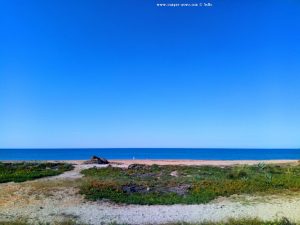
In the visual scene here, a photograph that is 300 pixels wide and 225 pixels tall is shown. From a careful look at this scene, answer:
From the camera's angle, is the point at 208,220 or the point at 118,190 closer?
the point at 208,220

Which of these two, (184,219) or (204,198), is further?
(204,198)

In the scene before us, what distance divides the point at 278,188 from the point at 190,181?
588 centimetres

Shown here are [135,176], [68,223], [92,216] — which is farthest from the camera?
[135,176]

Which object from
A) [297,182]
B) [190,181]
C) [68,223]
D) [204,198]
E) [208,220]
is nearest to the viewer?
→ [68,223]

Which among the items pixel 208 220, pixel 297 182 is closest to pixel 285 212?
pixel 208 220

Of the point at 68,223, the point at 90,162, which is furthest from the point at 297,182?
the point at 90,162

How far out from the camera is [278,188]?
22.1m

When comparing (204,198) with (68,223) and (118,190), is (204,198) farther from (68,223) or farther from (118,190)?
(68,223)

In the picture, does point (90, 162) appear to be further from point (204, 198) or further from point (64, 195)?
point (204, 198)

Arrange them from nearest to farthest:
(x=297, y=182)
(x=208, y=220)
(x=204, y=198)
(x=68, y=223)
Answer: (x=68, y=223), (x=208, y=220), (x=204, y=198), (x=297, y=182)

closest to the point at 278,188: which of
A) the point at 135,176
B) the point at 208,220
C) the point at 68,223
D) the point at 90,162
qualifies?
the point at 208,220

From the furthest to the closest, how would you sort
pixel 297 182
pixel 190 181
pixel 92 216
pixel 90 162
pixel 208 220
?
pixel 90 162, pixel 190 181, pixel 297 182, pixel 92 216, pixel 208 220

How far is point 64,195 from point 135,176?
915 centimetres

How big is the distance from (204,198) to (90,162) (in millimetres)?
25154
